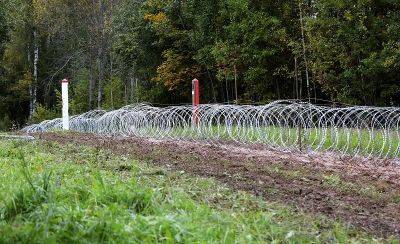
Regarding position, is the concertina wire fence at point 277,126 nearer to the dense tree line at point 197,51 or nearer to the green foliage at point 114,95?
the dense tree line at point 197,51

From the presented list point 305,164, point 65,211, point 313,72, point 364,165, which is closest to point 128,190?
point 65,211

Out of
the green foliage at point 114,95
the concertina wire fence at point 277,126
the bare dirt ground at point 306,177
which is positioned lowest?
the bare dirt ground at point 306,177

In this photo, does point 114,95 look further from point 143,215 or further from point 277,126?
point 143,215

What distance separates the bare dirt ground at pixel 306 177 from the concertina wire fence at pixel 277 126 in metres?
0.82

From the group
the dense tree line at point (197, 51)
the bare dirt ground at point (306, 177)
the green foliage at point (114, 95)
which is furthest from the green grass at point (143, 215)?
the green foliage at point (114, 95)

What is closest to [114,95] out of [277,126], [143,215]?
[277,126]

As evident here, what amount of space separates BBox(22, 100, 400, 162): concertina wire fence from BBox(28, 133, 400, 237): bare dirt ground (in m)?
0.82

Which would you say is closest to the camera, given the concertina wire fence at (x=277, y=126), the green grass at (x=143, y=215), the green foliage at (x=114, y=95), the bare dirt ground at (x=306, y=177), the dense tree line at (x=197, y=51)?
the green grass at (x=143, y=215)

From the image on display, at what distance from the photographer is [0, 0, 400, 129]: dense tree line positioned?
21328 millimetres

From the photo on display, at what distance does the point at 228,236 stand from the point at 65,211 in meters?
1.40

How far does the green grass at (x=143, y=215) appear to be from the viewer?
13.0 feet

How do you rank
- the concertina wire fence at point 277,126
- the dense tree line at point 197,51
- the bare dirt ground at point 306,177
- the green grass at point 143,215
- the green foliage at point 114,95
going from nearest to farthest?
the green grass at point 143,215 < the bare dirt ground at point 306,177 < the concertina wire fence at point 277,126 < the dense tree line at point 197,51 < the green foliage at point 114,95

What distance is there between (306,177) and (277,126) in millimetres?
5952

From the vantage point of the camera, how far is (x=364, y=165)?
9.70 metres
